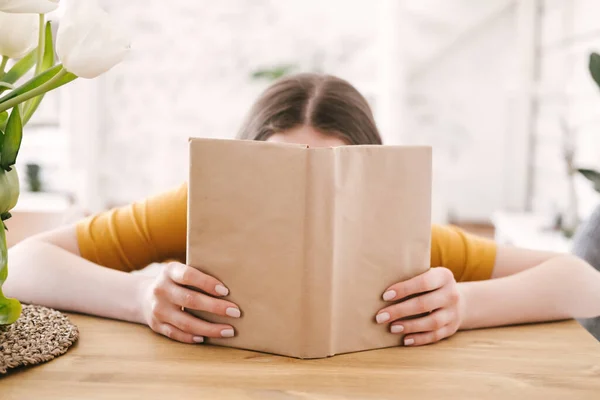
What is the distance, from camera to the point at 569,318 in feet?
2.52

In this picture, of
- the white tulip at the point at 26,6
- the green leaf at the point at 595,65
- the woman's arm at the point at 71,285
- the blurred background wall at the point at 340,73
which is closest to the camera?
the white tulip at the point at 26,6

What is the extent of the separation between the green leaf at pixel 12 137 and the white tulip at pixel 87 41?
0.24 ft

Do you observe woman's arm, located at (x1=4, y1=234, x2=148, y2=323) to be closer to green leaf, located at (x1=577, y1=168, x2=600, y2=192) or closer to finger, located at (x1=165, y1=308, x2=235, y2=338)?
finger, located at (x1=165, y1=308, x2=235, y2=338)

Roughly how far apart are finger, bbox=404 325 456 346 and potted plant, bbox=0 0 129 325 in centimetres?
38

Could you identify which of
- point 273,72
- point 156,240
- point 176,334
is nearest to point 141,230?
point 156,240

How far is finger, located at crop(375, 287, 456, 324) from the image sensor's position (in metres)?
0.61

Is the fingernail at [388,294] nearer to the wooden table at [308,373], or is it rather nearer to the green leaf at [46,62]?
the wooden table at [308,373]

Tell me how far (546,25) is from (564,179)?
1.21 m

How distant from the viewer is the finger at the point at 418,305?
61 centimetres

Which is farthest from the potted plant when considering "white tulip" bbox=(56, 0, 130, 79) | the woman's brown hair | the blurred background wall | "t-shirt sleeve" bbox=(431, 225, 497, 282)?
the blurred background wall

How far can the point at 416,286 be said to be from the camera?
62 cm

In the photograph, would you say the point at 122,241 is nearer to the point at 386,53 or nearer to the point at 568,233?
the point at 568,233

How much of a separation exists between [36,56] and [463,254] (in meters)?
0.66

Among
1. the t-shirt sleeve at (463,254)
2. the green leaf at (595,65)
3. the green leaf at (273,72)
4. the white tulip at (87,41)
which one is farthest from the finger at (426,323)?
the green leaf at (273,72)
